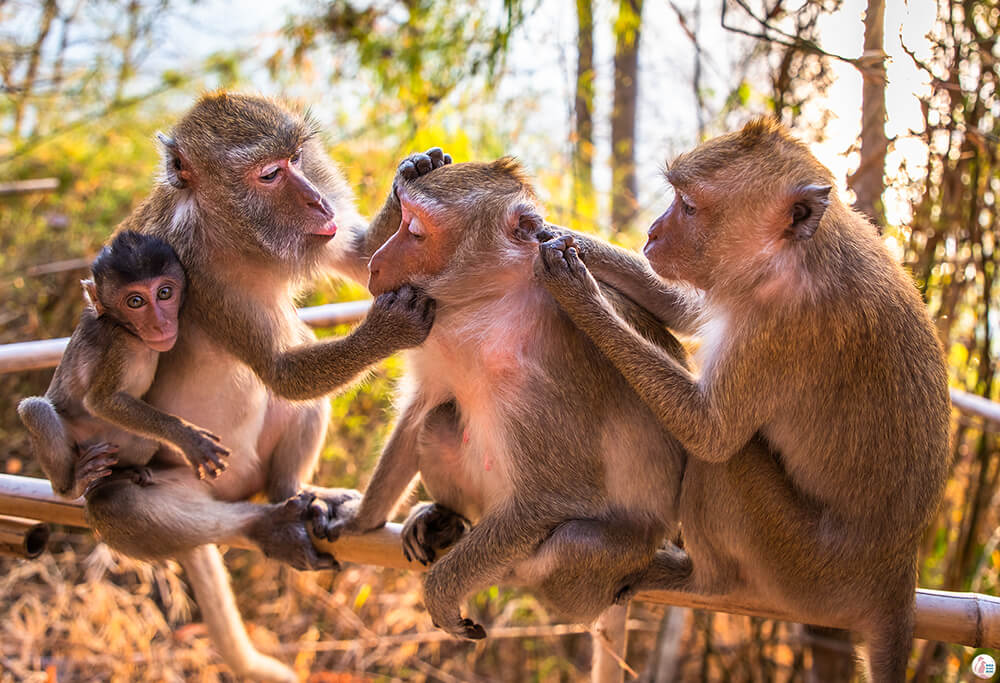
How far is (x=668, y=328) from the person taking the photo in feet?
11.2

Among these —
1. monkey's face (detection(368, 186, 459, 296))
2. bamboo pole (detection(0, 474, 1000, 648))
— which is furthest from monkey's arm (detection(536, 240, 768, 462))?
bamboo pole (detection(0, 474, 1000, 648))

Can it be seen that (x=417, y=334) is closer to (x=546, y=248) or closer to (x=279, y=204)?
(x=546, y=248)

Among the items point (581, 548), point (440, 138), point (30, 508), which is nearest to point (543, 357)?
point (581, 548)

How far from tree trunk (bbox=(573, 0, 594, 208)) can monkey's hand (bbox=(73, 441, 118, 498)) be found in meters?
3.60

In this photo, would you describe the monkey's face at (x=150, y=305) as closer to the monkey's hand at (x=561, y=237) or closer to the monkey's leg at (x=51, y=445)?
the monkey's leg at (x=51, y=445)

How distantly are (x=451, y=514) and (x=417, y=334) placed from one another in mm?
880

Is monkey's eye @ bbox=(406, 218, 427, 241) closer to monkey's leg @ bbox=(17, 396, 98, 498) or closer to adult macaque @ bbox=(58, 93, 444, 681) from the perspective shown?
adult macaque @ bbox=(58, 93, 444, 681)

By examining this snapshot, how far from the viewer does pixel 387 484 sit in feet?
11.3

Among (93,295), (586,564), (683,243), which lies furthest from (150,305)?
(683,243)

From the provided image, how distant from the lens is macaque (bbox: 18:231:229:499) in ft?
10.2

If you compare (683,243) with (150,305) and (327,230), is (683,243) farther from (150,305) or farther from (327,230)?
(150,305)

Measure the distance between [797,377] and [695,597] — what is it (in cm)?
90

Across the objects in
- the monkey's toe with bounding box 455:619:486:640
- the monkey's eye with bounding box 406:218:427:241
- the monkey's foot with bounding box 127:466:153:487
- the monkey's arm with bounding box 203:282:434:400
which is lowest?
the monkey's toe with bounding box 455:619:486:640

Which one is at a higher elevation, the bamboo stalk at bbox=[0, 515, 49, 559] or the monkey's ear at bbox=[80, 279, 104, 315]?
the monkey's ear at bbox=[80, 279, 104, 315]
